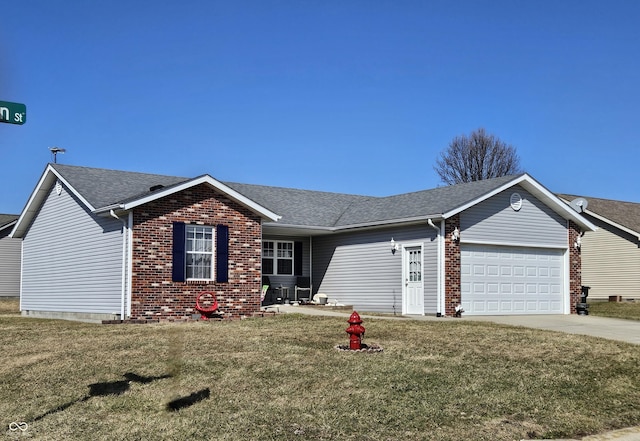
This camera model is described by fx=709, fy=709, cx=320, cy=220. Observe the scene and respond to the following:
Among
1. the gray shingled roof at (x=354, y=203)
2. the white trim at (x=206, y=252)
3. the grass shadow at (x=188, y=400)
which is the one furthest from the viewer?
the gray shingled roof at (x=354, y=203)

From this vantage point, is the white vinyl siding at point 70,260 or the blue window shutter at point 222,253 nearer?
the white vinyl siding at point 70,260

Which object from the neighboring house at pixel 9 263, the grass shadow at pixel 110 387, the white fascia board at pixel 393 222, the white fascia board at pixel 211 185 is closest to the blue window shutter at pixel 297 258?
the white fascia board at pixel 393 222

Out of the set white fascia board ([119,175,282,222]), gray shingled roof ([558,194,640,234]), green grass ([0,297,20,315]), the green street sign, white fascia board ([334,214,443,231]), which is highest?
gray shingled roof ([558,194,640,234])

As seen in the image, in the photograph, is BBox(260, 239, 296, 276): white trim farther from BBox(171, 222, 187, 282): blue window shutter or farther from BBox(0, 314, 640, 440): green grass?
BBox(0, 314, 640, 440): green grass

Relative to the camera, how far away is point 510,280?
21859 mm

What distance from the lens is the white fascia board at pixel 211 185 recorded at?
1750 cm

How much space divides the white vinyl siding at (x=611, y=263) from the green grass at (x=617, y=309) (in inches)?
105

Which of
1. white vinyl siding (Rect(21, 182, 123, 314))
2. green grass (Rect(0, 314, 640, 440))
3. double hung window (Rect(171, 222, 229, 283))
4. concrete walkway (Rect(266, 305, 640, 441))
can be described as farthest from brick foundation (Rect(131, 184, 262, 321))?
green grass (Rect(0, 314, 640, 440))

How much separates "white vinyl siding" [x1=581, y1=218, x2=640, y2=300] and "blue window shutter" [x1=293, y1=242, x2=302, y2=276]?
15.5 meters

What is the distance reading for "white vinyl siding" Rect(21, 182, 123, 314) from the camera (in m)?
18.7

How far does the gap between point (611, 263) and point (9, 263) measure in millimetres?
29114

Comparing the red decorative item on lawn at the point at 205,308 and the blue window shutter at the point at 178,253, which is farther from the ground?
the blue window shutter at the point at 178,253

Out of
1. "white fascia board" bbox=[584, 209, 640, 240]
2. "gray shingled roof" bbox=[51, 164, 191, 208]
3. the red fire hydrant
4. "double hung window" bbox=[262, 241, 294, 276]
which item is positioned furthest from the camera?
"white fascia board" bbox=[584, 209, 640, 240]

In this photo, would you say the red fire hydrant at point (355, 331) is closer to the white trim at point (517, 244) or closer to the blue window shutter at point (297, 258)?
the white trim at point (517, 244)
